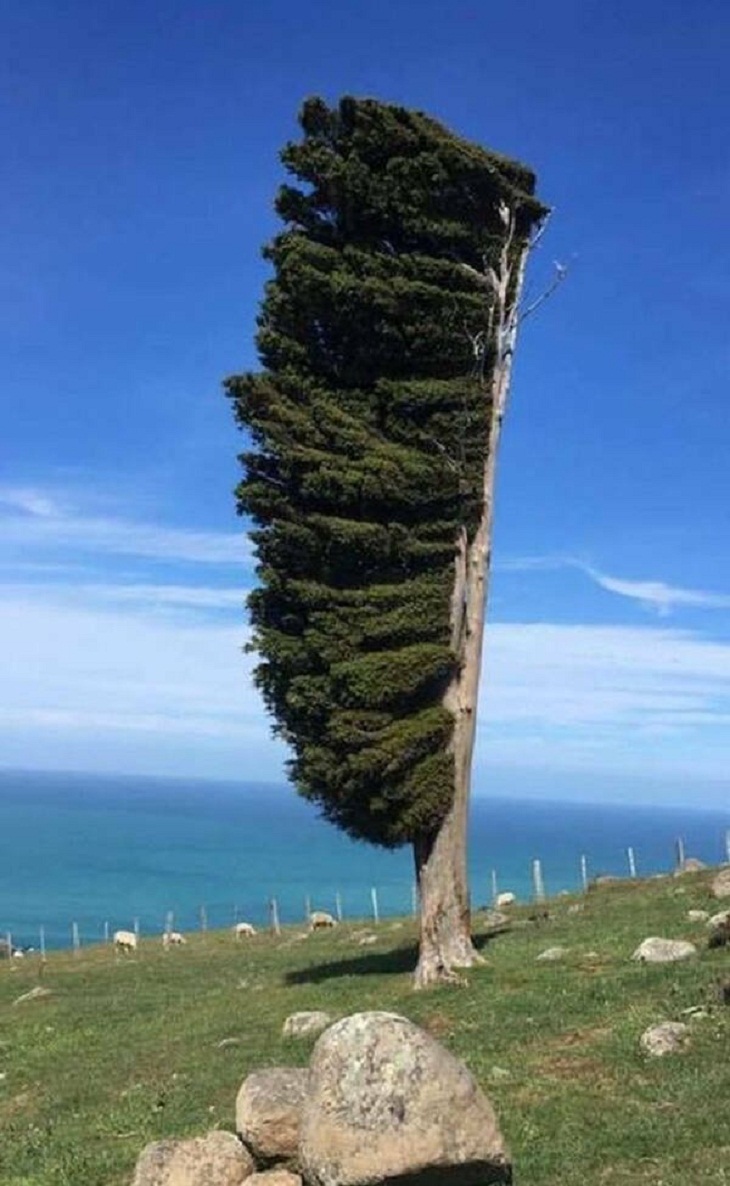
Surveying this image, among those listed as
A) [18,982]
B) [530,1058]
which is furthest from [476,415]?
[18,982]

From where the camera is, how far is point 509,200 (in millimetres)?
29547

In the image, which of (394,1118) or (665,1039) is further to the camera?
(665,1039)

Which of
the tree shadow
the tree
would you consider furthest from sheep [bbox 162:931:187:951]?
the tree

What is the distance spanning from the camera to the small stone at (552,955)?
26.3 m

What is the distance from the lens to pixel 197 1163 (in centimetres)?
1362

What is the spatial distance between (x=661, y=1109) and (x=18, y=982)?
33.4 metres

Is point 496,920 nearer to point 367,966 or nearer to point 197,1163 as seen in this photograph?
point 367,966

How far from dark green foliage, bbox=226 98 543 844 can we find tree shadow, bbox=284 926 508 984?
3.95 metres

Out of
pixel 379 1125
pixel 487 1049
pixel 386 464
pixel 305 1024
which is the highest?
pixel 386 464

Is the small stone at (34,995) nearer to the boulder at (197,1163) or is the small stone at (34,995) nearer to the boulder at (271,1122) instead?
the boulder at (197,1163)

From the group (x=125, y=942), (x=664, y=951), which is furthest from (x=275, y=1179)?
(x=125, y=942)

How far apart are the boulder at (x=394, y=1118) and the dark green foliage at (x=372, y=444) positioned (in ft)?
46.2

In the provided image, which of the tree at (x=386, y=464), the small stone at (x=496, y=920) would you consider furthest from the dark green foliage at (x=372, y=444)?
the small stone at (x=496, y=920)

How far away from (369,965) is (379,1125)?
19895mm
